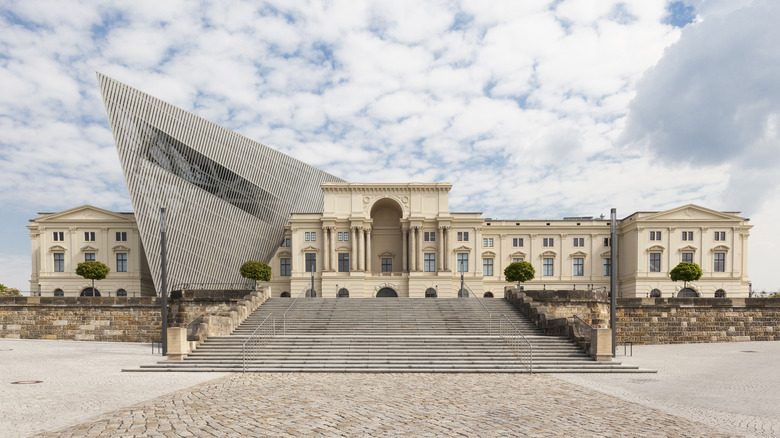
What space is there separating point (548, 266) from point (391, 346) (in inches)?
1739

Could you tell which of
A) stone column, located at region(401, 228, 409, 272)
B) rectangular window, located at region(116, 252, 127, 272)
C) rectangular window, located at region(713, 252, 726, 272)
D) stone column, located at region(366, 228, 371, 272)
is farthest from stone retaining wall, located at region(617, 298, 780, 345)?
rectangular window, located at region(116, 252, 127, 272)

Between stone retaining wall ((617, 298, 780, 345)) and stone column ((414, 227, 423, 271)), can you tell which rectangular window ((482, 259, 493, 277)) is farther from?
stone retaining wall ((617, 298, 780, 345))

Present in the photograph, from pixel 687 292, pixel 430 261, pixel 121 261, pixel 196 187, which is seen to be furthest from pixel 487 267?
pixel 121 261

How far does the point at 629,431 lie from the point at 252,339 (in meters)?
16.3

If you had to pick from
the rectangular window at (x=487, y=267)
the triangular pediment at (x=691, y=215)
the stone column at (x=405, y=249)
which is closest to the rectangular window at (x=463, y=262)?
the stone column at (x=405, y=249)

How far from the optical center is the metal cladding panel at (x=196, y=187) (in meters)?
46.3

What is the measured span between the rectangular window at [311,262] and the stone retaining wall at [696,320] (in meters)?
31.3

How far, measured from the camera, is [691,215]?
57656mm

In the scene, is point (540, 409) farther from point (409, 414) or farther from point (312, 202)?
point (312, 202)

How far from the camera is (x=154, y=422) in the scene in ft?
34.1

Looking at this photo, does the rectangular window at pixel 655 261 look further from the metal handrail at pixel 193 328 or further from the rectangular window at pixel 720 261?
the metal handrail at pixel 193 328

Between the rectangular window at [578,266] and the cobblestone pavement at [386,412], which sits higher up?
the cobblestone pavement at [386,412]

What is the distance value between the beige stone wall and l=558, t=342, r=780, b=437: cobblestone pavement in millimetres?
28688

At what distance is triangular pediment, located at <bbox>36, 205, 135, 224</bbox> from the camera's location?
57688 mm
